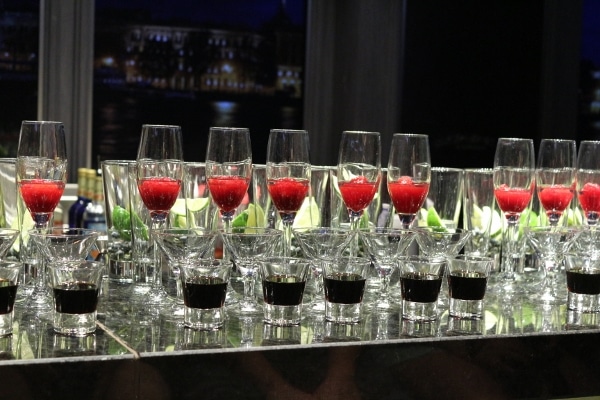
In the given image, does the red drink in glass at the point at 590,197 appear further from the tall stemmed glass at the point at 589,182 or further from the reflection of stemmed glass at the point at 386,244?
the reflection of stemmed glass at the point at 386,244

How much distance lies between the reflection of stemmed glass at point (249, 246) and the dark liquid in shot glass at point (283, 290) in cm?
9

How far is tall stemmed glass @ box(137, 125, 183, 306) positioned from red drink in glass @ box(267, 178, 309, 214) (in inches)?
7.3

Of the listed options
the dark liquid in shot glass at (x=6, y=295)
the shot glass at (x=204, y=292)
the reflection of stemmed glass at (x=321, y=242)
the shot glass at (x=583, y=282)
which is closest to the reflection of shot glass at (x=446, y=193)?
the shot glass at (x=583, y=282)

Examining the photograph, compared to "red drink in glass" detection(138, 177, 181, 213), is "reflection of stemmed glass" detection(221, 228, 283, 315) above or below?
below

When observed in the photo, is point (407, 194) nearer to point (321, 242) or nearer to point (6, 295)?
point (321, 242)

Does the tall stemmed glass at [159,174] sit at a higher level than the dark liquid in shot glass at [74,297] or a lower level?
higher

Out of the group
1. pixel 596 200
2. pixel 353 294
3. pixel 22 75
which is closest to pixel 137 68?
pixel 22 75

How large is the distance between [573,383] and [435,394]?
27cm

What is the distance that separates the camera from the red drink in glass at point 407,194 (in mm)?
1961

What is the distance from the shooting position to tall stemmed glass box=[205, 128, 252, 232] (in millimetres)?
1811

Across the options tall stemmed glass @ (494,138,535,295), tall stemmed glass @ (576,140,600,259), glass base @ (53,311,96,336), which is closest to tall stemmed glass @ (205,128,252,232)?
glass base @ (53,311,96,336)

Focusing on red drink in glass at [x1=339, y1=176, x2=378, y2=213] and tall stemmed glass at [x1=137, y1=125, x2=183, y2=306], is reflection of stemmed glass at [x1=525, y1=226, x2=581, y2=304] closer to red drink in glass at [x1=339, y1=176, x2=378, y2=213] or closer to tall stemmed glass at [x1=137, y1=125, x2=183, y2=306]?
red drink in glass at [x1=339, y1=176, x2=378, y2=213]

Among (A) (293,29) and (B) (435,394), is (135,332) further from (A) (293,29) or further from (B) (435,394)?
(A) (293,29)

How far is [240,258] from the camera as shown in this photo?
5.41ft
